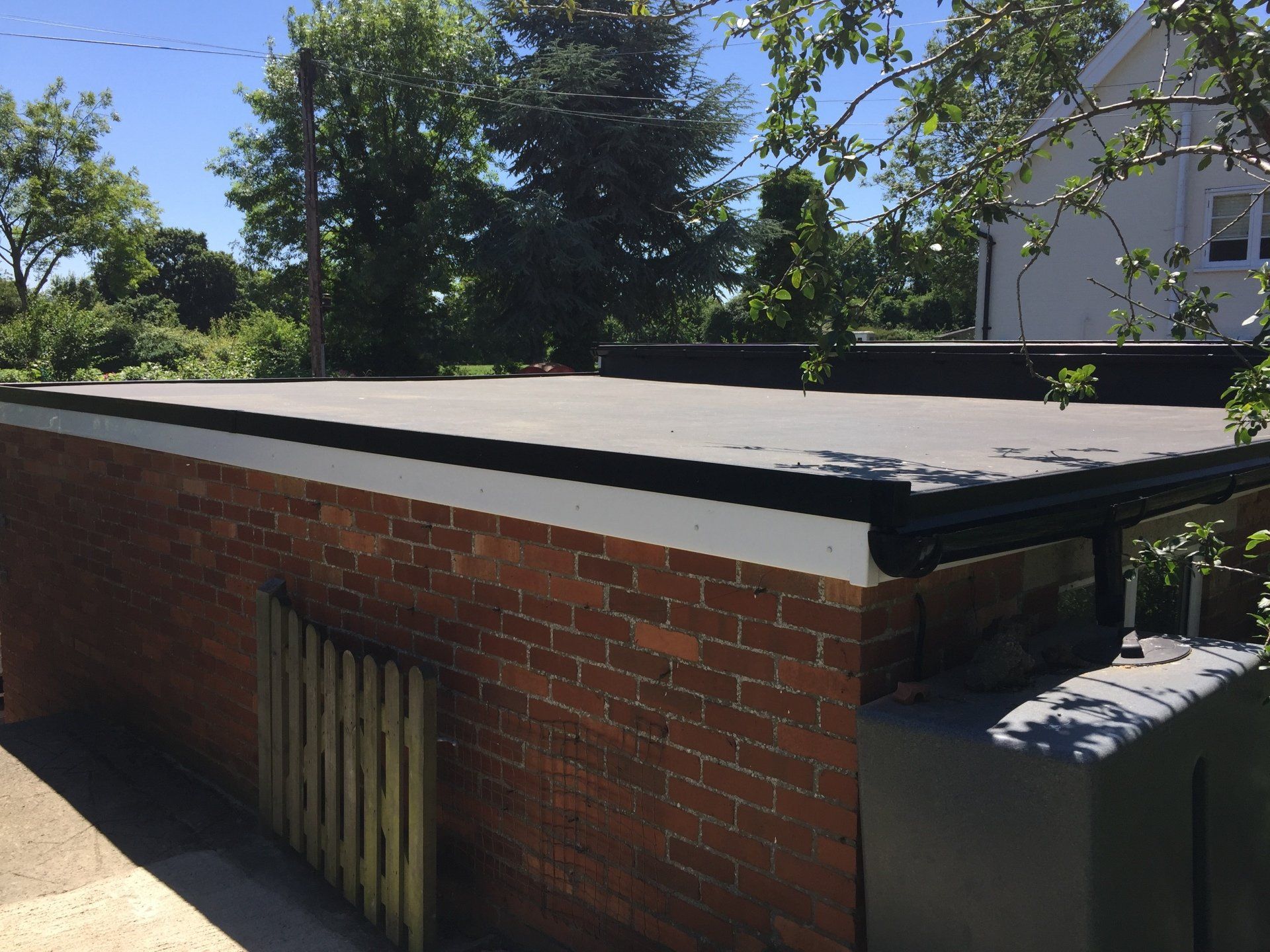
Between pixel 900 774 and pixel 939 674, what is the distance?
19.2 inches

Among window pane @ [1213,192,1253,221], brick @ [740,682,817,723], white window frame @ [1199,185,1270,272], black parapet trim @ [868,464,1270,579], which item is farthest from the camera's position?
window pane @ [1213,192,1253,221]

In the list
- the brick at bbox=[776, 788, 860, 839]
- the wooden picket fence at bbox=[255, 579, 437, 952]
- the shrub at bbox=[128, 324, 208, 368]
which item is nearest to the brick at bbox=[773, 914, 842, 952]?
the brick at bbox=[776, 788, 860, 839]

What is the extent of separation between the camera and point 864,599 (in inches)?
99.3

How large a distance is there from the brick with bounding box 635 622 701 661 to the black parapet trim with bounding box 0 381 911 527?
44 cm

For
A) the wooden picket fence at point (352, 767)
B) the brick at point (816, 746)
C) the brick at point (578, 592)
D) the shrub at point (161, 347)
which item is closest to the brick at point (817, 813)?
the brick at point (816, 746)

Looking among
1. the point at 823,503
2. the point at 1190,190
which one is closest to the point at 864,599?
the point at 823,503

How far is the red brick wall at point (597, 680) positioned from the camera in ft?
8.72

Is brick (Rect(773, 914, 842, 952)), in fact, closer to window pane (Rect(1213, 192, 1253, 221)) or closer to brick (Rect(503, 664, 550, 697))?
brick (Rect(503, 664, 550, 697))

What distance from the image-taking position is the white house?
15992 mm

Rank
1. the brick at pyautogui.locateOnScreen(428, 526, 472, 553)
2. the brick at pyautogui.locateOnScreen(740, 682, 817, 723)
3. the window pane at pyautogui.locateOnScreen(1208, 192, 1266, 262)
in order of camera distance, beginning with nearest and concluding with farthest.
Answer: the brick at pyautogui.locateOnScreen(740, 682, 817, 723), the brick at pyautogui.locateOnScreen(428, 526, 472, 553), the window pane at pyautogui.locateOnScreen(1208, 192, 1266, 262)

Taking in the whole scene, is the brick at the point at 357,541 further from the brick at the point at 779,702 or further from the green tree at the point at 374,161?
the green tree at the point at 374,161

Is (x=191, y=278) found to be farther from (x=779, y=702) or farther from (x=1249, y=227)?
(x=779, y=702)

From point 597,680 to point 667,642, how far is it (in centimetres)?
36

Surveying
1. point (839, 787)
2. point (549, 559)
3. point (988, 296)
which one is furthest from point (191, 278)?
point (839, 787)
